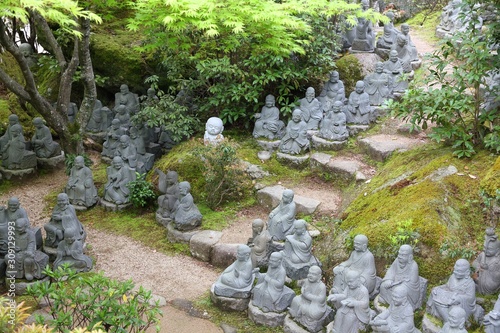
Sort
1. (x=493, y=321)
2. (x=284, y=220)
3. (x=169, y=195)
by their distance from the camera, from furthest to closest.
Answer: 1. (x=169, y=195)
2. (x=284, y=220)
3. (x=493, y=321)

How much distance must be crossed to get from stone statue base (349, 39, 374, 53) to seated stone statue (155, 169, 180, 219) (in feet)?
26.2

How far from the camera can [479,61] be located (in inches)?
442

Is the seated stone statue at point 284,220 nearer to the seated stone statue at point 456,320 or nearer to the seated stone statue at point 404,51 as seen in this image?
the seated stone statue at point 456,320

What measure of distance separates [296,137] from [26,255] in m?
6.71

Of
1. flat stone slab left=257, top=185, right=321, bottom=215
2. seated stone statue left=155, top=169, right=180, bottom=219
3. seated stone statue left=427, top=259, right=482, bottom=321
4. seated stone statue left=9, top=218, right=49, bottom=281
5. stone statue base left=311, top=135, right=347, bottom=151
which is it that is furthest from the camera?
stone statue base left=311, top=135, right=347, bottom=151

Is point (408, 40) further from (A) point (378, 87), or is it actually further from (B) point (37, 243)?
(B) point (37, 243)

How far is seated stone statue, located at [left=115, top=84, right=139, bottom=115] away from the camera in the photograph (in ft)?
56.7

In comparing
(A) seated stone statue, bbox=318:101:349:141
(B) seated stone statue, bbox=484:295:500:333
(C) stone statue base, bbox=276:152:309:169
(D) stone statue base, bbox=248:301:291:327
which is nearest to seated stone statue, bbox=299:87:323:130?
(A) seated stone statue, bbox=318:101:349:141

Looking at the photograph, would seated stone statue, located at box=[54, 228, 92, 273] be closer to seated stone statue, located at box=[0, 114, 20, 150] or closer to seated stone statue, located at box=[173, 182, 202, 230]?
seated stone statue, located at box=[173, 182, 202, 230]

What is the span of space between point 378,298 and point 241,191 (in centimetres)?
505

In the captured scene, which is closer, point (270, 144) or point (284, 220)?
point (284, 220)

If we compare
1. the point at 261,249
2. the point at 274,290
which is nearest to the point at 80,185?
the point at 261,249

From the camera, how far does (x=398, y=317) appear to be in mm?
8562

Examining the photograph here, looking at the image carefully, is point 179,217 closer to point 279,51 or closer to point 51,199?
point 51,199
